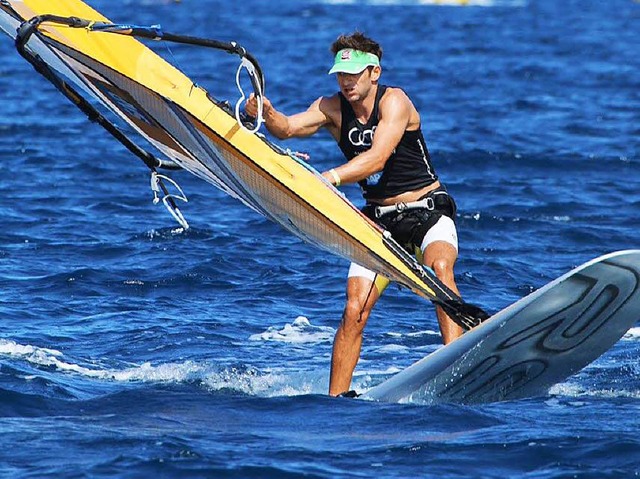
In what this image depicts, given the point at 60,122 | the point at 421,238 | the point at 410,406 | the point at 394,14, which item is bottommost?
the point at 410,406

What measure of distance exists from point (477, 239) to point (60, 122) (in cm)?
992

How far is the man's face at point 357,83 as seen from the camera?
8875 mm

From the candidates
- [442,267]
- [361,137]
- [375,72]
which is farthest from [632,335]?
[375,72]

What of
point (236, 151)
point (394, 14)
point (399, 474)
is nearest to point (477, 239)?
point (236, 151)

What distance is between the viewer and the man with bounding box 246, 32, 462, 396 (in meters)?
8.87

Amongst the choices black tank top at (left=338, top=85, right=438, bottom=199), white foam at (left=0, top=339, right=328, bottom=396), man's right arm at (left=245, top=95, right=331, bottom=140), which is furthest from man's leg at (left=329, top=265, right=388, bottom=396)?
man's right arm at (left=245, top=95, right=331, bottom=140)

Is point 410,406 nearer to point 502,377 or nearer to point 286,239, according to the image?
point 502,377

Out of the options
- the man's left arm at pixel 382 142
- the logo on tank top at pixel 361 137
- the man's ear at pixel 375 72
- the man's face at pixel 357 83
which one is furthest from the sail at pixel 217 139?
the man's ear at pixel 375 72

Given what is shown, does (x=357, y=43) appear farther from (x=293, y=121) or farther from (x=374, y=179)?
(x=374, y=179)

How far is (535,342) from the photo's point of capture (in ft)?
28.7

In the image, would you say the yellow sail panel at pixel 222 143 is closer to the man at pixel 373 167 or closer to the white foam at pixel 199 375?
the man at pixel 373 167

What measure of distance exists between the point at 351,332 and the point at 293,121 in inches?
58.5

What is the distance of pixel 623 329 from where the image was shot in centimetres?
888

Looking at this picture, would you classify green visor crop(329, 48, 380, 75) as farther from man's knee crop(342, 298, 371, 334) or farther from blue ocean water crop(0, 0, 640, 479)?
Answer: blue ocean water crop(0, 0, 640, 479)
